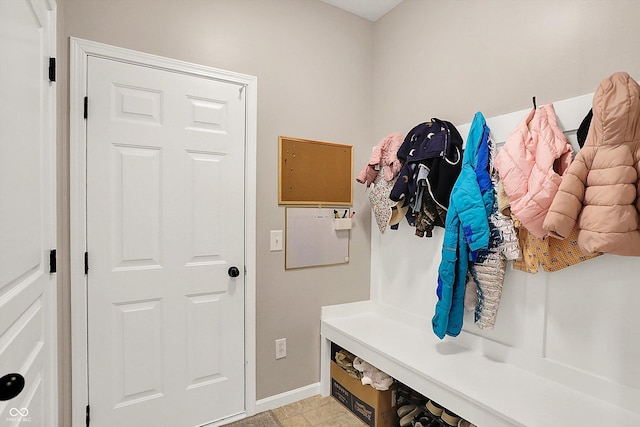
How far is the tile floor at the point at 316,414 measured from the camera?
215 centimetres

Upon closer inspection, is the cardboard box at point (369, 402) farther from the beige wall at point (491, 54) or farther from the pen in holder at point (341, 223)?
the beige wall at point (491, 54)

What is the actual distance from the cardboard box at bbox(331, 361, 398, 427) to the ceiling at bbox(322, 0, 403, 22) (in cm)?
252

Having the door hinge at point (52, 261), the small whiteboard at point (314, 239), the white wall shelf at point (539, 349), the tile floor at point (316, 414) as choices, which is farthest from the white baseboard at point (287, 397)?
the door hinge at point (52, 261)

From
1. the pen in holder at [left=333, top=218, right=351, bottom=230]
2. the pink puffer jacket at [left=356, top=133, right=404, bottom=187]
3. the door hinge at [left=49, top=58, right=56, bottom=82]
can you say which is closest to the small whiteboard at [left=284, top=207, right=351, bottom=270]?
the pen in holder at [left=333, top=218, right=351, bottom=230]

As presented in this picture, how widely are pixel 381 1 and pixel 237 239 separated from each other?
1902mm

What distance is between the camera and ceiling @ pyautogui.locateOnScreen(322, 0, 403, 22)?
2.42m

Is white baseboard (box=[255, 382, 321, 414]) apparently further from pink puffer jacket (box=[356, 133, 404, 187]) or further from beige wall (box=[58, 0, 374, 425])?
pink puffer jacket (box=[356, 133, 404, 187])

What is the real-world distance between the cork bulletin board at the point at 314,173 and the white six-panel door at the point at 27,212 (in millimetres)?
1220

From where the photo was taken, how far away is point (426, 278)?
2.22 metres

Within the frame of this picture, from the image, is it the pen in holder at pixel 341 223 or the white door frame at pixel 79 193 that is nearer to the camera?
the white door frame at pixel 79 193

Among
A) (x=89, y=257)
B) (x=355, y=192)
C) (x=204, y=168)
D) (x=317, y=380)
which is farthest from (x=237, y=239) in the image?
(x=317, y=380)

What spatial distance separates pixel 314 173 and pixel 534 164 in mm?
1318

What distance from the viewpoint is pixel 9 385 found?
29.6 inches

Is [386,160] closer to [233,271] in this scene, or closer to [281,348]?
[233,271]
